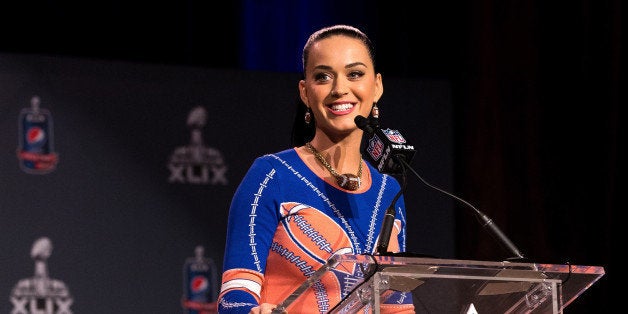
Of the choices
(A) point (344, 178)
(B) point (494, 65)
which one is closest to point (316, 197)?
(A) point (344, 178)

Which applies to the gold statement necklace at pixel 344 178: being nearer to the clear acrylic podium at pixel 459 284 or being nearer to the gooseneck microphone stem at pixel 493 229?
the gooseneck microphone stem at pixel 493 229

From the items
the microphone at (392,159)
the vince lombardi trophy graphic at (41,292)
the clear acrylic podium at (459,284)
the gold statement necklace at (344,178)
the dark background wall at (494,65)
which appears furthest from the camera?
the dark background wall at (494,65)

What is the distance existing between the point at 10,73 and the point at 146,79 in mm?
432

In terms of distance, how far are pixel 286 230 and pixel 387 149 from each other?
0.95 feet

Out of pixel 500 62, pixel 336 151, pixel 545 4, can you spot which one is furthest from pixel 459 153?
pixel 336 151

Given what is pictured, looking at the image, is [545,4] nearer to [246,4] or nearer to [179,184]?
[246,4]

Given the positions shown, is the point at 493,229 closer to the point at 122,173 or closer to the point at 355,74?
the point at 355,74

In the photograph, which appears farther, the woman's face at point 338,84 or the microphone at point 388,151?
the woman's face at point 338,84

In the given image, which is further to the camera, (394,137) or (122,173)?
(122,173)

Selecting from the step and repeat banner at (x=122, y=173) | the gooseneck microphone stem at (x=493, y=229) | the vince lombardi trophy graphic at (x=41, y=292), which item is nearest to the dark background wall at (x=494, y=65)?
the step and repeat banner at (x=122, y=173)

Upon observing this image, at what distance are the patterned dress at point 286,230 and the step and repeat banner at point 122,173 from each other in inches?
54.7

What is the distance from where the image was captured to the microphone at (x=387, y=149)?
1904 millimetres

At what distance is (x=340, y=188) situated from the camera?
221 cm

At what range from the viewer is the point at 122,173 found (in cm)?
351
